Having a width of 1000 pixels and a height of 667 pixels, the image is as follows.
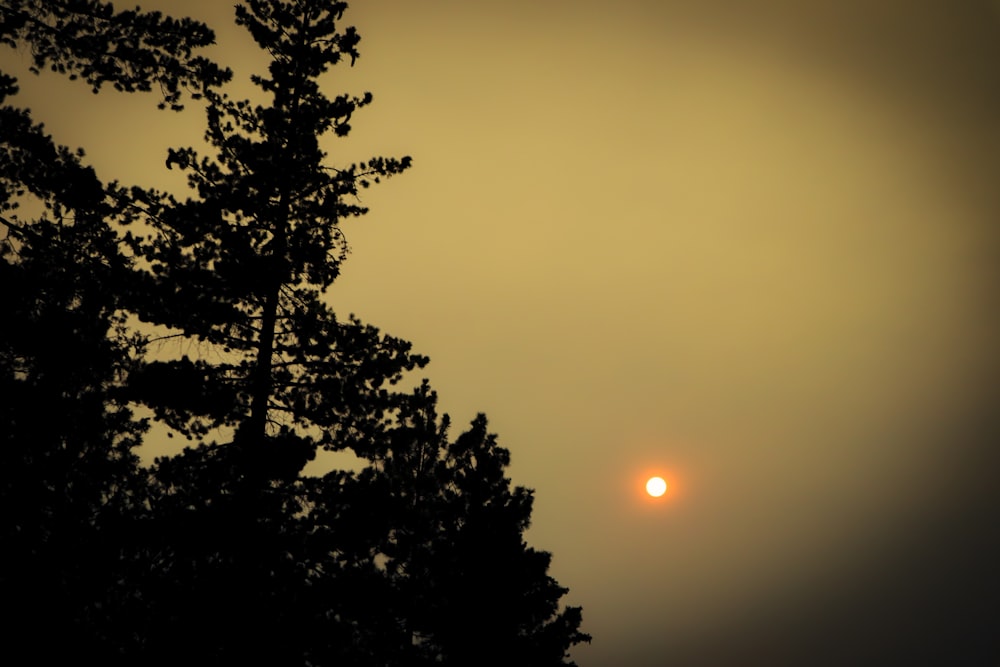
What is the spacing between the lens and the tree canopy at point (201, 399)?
11867mm

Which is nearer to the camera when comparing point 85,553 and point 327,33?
point 85,553

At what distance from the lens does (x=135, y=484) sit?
1573 cm

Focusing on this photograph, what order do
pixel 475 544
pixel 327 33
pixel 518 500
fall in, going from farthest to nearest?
1. pixel 518 500
2. pixel 475 544
3. pixel 327 33

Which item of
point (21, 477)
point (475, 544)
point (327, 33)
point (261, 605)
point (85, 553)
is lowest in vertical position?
point (261, 605)

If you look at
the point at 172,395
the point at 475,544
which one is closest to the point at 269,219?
the point at 172,395

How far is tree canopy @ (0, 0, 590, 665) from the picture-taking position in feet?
38.9

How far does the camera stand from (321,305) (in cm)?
1501

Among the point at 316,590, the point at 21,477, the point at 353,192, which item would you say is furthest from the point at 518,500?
the point at 21,477

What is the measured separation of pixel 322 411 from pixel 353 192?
491 centimetres

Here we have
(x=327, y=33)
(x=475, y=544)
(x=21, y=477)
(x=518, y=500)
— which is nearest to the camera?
(x=21, y=477)

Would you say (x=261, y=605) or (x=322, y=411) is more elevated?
(x=322, y=411)

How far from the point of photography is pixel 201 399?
13688 mm

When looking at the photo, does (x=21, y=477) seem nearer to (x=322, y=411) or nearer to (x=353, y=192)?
(x=322, y=411)

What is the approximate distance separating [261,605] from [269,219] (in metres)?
7.76
